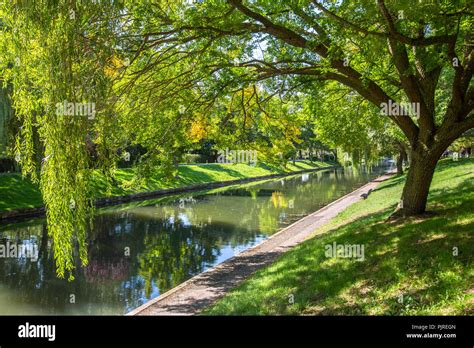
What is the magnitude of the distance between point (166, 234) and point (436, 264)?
52.0 feet

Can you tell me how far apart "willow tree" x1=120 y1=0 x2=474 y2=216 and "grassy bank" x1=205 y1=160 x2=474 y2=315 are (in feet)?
6.09

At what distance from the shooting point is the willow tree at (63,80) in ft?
21.3

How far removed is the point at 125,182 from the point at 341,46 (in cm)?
636

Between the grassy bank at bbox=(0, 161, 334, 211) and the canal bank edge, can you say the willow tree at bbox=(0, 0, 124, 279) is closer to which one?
→ the grassy bank at bbox=(0, 161, 334, 211)

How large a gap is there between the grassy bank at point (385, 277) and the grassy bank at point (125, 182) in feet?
12.6

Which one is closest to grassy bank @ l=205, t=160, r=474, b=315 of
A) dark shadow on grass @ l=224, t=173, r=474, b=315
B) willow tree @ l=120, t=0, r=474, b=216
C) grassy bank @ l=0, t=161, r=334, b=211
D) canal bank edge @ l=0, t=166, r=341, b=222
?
dark shadow on grass @ l=224, t=173, r=474, b=315

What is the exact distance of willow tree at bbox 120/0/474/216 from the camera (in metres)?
8.37

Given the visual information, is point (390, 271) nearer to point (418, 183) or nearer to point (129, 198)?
point (418, 183)

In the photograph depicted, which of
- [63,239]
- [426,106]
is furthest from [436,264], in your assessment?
[63,239]

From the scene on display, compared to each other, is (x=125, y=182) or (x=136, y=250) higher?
(x=125, y=182)

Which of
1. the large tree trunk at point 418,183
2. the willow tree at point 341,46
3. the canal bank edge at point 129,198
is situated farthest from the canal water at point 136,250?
the large tree trunk at point 418,183

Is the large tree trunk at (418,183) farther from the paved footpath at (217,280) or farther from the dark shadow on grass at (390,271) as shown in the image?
the paved footpath at (217,280)

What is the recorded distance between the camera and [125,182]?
10.3 m

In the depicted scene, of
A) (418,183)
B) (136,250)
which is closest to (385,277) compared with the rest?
(418,183)
